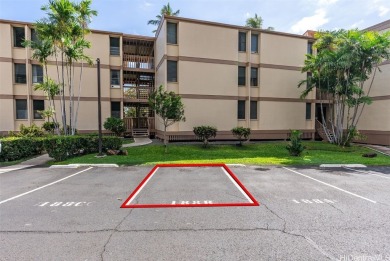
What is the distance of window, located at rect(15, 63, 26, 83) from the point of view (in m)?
20.2

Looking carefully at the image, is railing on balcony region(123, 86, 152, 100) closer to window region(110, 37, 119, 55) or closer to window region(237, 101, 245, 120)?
window region(110, 37, 119, 55)

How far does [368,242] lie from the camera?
12.8 feet

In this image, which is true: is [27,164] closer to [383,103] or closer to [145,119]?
[145,119]

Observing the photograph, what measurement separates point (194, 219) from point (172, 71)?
15.9 metres

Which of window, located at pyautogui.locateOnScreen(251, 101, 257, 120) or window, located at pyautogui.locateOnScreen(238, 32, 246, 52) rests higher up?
window, located at pyautogui.locateOnScreen(238, 32, 246, 52)

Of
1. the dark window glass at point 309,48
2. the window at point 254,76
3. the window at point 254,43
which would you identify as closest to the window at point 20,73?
the window at point 254,76

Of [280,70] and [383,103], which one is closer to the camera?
[383,103]

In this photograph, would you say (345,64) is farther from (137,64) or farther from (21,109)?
(21,109)

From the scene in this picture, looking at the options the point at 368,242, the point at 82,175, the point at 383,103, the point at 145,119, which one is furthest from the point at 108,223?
the point at 383,103

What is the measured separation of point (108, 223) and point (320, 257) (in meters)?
3.95

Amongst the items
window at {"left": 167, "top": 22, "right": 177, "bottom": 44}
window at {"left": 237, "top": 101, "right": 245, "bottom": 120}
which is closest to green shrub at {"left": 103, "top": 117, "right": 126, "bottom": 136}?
window at {"left": 167, "top": 22, "right": 177, "bottom": 44}

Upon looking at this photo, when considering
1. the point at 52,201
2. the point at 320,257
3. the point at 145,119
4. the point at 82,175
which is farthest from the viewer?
the point at 145,119

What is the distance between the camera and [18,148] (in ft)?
41.7

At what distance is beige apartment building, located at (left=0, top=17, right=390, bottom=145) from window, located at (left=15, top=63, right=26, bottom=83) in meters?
0.07
